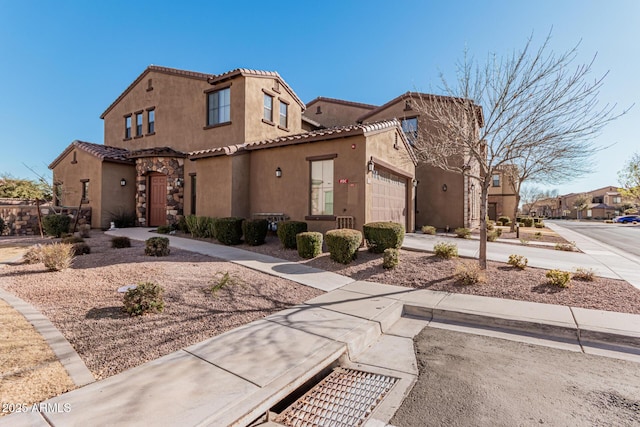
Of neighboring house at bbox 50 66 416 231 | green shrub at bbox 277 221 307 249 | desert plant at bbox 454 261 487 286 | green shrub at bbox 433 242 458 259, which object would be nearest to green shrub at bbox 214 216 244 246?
neighboring house at bbox 50 66 416 231

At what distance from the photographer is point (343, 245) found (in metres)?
7.64

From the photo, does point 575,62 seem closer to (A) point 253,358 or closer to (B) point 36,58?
(A) point 253,358

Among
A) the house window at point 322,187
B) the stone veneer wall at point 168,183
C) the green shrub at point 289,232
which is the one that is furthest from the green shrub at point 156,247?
the stone veneer wall at point 168,183

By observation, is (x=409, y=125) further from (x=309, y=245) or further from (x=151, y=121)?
(x=151, y=121)

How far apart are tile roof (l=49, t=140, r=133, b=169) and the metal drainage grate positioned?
16209 mm

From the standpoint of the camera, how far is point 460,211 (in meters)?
16.5

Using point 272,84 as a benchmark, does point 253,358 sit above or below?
below

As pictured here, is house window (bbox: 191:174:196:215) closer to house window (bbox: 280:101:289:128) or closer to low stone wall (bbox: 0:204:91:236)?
house window (bbox: 280:101:289:128)

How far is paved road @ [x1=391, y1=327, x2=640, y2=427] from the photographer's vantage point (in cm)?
251

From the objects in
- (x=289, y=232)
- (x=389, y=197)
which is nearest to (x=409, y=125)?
(x=389, y=197)

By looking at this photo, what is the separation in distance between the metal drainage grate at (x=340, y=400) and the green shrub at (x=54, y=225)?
13.9m

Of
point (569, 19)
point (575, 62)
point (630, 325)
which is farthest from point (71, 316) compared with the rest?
point (569, 19)

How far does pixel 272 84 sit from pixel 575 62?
11775 mm

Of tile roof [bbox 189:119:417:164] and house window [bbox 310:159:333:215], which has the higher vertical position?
tile roof [bbox 189:119:417:164]
